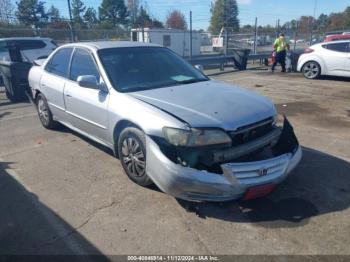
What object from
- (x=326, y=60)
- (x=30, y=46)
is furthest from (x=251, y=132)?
(x=326, y=60)

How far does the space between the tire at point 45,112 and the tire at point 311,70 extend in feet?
33.3

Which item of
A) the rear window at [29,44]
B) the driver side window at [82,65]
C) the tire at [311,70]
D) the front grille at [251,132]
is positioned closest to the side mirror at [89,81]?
the driver side window at [82,65]

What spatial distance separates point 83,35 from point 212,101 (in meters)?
15.3

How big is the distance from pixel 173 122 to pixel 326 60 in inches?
421

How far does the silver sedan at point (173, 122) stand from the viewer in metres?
3.15

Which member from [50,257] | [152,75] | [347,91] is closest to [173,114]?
[152,75]

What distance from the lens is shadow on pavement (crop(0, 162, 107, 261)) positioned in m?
2.88

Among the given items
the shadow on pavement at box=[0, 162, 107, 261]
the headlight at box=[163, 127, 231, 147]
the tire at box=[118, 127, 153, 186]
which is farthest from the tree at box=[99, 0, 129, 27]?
the headlight at box=[163, 127, 231, 147]

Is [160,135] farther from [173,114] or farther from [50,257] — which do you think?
[50,257]

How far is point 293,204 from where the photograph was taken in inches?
137

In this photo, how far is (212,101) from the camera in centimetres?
373

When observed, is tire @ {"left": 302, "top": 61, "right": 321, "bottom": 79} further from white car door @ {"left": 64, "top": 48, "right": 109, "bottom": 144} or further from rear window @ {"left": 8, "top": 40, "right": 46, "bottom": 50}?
white car door @ {"left": 64, "top": 48, "right": 109, "bottom": 144}

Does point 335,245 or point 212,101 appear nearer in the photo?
point 335,245

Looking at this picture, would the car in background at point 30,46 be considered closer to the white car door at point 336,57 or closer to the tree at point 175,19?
the white car door at point 336,57
